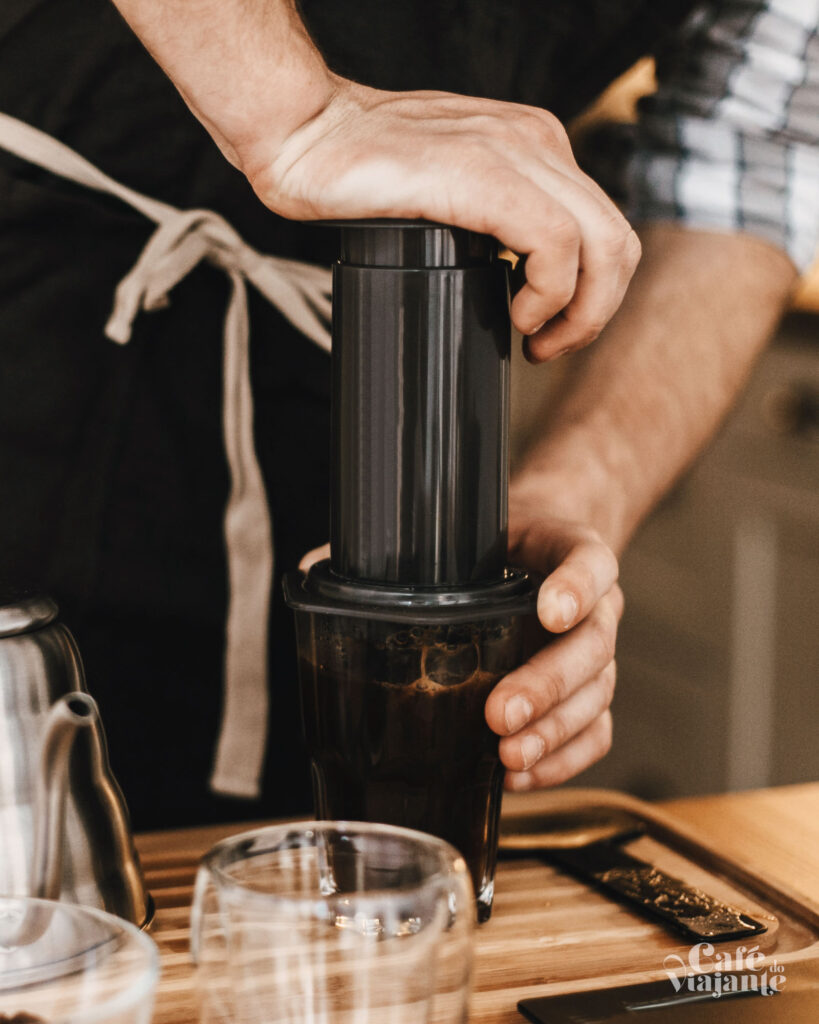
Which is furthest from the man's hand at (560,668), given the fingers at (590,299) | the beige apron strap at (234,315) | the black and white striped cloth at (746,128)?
the black and white striped cloth at (746,128)

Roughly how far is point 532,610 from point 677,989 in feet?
0.58

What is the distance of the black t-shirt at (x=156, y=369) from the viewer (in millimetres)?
891

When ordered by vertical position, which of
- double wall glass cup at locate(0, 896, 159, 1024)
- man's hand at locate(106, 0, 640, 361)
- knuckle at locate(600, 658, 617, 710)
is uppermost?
man's hand at locate(106, 0, 640, 361)

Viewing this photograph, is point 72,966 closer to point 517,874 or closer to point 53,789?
point 53,789

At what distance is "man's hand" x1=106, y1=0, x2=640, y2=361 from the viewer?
1.77 ft

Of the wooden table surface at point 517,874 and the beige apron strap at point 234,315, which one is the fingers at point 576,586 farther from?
the beige apron strap at point 234,315

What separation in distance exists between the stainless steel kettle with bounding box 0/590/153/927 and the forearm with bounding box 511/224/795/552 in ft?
1.46

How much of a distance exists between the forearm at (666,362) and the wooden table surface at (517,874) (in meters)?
0.22

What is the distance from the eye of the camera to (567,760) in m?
0.71

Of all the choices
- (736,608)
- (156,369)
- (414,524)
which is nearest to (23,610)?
(414,524)

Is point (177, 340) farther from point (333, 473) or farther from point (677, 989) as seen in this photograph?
point (677, 989)

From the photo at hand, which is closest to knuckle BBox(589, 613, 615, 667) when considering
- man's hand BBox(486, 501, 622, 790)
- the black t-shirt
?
man's hand BBox(486, 501, 622, 790)

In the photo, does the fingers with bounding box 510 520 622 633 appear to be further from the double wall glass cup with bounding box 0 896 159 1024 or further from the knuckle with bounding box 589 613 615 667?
the double wall glass cup with bounding box 0 896 159 1024

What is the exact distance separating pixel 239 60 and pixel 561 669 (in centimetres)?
32
